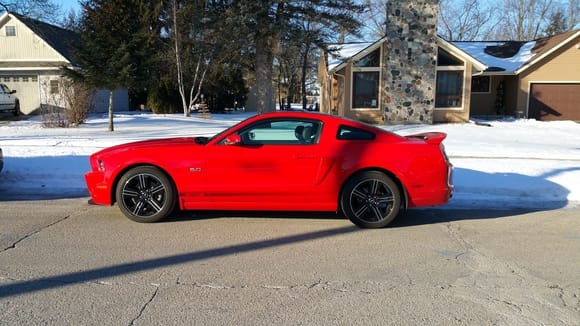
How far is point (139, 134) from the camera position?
14188 millimetres

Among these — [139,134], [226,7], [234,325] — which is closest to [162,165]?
[234,325]

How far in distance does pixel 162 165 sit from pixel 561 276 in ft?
15.1

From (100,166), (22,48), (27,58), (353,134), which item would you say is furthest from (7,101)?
(353,134)

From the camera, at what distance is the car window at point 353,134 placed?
18.7 feet

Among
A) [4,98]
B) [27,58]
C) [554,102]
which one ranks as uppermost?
[27,58]

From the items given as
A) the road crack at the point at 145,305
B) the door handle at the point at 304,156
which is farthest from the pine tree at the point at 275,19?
the road crack at the point at 145,305

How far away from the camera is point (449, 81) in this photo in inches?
875

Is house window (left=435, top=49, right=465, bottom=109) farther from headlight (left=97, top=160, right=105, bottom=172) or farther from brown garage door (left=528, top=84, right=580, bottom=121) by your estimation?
headlight (left=97, top=160, right=105, bottom=172)

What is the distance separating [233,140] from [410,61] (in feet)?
57.8

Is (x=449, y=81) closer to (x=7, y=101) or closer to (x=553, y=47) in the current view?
(x=553, y=47)

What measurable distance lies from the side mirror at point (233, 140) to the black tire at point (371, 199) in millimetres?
1497

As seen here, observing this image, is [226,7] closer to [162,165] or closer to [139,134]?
[139,134]

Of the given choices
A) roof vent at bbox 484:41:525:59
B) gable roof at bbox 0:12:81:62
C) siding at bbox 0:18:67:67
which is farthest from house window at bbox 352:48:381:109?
siding at bbox 0:18:67:67

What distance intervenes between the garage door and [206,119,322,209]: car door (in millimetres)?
23690
